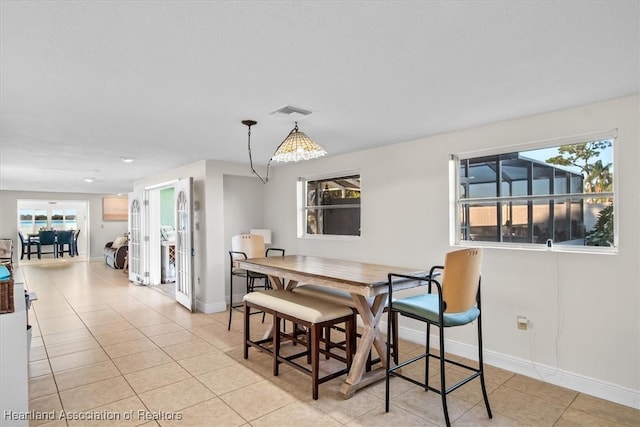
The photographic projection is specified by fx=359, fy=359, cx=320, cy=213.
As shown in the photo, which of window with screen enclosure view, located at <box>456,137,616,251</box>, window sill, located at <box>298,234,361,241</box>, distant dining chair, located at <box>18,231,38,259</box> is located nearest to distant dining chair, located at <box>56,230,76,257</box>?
distant dining chair, located at <box>18,231,38,259</box>

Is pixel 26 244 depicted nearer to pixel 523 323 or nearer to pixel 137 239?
pixel 137 239

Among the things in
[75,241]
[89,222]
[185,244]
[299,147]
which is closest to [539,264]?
[299,147]

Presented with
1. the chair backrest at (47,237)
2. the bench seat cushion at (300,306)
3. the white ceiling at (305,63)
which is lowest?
the bench seat cushion at (300,306)

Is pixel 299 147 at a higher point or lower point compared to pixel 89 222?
Answer: higher

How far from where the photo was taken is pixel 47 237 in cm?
1163

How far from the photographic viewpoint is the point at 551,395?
271cm

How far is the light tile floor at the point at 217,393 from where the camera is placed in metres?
2.41

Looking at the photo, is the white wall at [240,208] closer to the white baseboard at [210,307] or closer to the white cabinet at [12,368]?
the white baseboard at [210,307]

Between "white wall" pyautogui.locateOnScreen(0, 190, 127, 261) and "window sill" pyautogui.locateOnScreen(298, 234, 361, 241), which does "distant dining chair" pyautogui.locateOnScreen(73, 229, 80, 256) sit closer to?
"white wall" pyautogui.locateOnScreen(0, 190, 127, 261)

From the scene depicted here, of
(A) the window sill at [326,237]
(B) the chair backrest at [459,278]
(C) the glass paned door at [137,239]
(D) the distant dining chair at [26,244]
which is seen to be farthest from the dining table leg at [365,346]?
(D) the distant dining chair at [26,244]

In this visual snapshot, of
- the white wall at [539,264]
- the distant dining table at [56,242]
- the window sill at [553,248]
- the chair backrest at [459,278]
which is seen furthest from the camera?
the distant dining table at [56,242]

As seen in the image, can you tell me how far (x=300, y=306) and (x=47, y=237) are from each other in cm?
1230

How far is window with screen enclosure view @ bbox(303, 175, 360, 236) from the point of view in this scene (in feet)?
15.4

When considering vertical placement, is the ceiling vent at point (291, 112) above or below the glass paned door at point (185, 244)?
above
